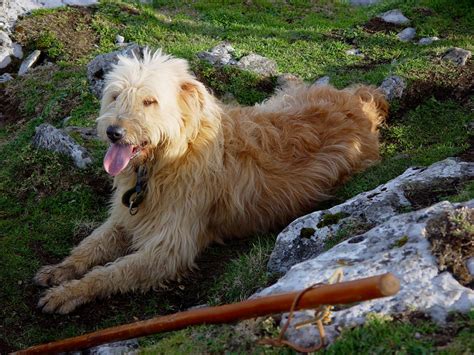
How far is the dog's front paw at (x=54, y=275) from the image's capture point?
5529 mm

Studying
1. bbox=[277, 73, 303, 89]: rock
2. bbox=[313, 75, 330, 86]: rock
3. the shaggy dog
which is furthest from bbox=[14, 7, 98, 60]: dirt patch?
the shaggy dog

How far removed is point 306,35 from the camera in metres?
12.1

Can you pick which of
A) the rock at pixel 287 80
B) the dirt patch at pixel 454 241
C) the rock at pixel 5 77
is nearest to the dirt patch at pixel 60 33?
the rock at pixel 5 77

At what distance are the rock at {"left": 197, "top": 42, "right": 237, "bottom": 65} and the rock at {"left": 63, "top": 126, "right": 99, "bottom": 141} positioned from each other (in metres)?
2.67

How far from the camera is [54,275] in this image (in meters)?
5.57

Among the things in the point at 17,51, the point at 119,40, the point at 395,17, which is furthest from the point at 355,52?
the point at 17,51

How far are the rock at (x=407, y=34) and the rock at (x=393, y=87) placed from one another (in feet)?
12.0

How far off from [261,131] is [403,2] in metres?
8.74

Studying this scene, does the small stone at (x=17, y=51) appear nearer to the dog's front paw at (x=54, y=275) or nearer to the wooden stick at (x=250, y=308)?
the dog's front paw at (x=54, y=275)

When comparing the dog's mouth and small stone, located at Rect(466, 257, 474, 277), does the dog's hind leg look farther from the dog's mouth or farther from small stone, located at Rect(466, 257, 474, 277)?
small stone, located at Rect(466, 257, 474, 277)

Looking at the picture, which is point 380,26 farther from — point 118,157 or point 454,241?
point 454,241

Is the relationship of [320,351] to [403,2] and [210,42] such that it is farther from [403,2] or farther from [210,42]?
[403,2]

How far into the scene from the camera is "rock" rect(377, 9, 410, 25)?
482 inches

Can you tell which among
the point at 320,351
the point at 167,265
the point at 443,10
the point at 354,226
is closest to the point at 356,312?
the point at 320,351
